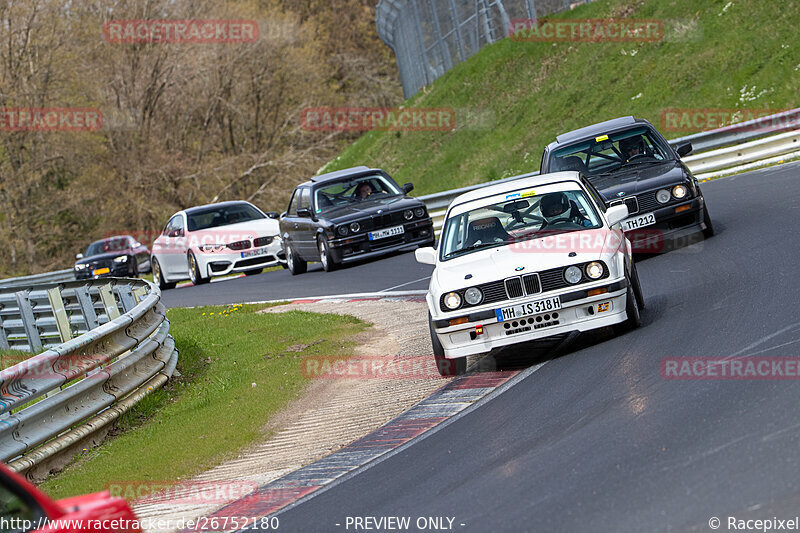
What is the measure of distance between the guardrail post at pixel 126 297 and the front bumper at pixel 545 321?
6.63m

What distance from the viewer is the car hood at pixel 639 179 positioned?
502 inches

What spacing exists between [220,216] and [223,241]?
114cm

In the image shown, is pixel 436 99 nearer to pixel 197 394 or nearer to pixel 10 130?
pixel 10 130

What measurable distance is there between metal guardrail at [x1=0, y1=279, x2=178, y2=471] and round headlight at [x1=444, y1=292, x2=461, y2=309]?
3048mm

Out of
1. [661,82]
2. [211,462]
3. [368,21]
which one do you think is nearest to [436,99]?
[661,82]

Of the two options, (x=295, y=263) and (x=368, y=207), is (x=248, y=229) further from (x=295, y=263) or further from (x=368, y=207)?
Answer: (x=368, y=207)

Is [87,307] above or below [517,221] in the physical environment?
below

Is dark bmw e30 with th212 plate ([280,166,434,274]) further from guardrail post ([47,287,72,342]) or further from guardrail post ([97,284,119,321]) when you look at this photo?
guardrail post ([97,284,119,321])

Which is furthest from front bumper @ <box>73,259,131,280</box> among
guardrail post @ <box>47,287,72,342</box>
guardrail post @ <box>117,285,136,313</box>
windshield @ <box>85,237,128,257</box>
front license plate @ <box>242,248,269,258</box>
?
guardrail post @ <box>117,285,136,313</box>

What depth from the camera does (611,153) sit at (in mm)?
13977

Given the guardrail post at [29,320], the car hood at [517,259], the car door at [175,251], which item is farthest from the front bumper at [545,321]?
the car door at [175,251]

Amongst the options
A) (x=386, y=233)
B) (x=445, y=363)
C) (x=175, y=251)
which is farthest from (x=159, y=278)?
(x=445, y=363)

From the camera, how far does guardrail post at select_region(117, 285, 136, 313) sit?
1416 cm

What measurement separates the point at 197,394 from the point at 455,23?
30762 mm
